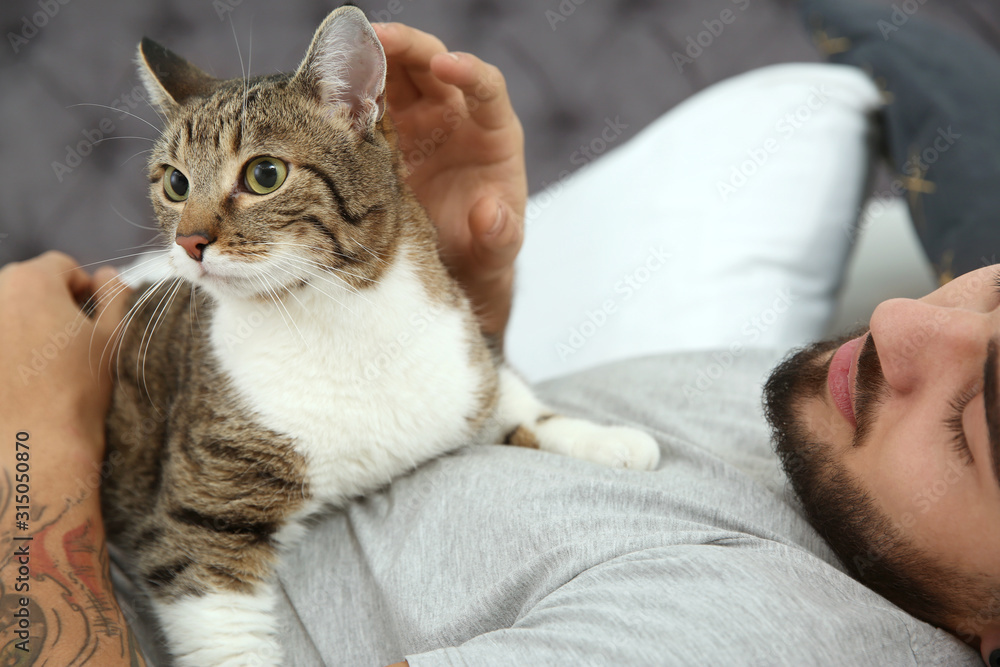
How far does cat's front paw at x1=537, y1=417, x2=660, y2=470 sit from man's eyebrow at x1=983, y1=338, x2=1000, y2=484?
352 millimetres

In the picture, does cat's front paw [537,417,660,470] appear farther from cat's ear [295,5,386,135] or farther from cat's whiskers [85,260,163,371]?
cat's whiskers [85,260,163,371]

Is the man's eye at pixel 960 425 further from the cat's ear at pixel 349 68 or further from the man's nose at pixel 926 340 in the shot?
the cat's ear at pixel 349 68

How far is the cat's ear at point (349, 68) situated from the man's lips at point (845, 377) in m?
0.61

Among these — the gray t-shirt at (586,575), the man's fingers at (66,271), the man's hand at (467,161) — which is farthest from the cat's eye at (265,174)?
the man's fingers at (66,271)

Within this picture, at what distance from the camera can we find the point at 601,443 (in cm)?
85

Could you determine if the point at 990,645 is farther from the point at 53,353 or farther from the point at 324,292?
the point at 53,353

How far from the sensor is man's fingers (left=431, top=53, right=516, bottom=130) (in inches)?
32.7

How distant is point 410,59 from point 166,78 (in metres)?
0.31

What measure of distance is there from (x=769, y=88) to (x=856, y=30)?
0.74 ft

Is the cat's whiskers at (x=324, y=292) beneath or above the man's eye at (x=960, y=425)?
above

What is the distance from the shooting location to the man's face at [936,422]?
1.98 ft

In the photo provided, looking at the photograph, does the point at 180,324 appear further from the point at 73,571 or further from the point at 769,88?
the point at 769,88

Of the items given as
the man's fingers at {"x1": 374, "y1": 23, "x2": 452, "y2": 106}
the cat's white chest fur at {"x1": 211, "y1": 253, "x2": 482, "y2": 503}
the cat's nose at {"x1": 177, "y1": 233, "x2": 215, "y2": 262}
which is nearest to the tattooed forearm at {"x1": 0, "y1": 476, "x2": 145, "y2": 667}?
the cat's white chest fur at {"x1": 211, "y1": 253, "x2": 482, "y2": 503}

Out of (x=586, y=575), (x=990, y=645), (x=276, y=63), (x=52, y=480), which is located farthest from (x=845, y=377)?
(x=276, y=63)
